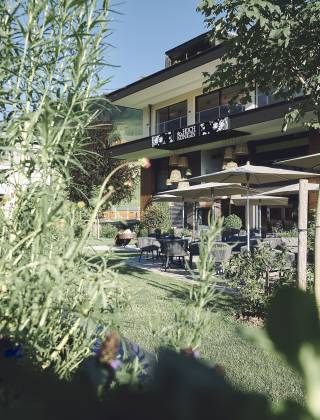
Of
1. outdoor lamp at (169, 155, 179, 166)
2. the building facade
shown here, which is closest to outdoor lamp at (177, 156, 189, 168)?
the building facade

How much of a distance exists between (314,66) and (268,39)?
0.84m

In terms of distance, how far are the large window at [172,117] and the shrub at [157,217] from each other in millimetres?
4662

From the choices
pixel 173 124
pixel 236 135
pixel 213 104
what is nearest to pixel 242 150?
pixel 236 135

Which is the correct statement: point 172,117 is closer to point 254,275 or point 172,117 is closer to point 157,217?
point 157,217

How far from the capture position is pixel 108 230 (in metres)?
27.5

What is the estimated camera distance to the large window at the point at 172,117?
1015 inches

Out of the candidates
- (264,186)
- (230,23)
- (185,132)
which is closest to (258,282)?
(230,23)

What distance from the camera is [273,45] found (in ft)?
18.5

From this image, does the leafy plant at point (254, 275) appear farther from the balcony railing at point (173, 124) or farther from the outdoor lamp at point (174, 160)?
the balcony railing at point (173, 124)

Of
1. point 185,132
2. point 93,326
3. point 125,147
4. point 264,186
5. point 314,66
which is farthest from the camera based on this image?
point 125,147

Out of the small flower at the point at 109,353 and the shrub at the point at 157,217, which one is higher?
the shrub at the point at 157,217

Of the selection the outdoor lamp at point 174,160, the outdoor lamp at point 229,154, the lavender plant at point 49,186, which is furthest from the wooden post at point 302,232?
the outdoor lamp at point 174,160

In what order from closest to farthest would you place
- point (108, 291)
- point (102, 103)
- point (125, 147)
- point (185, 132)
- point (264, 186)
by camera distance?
point (108, 291) < point (102, 103) < point (264, 186) < point (185, 132) < point (125, 147)

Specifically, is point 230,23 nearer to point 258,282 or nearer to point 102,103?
point 258,282
